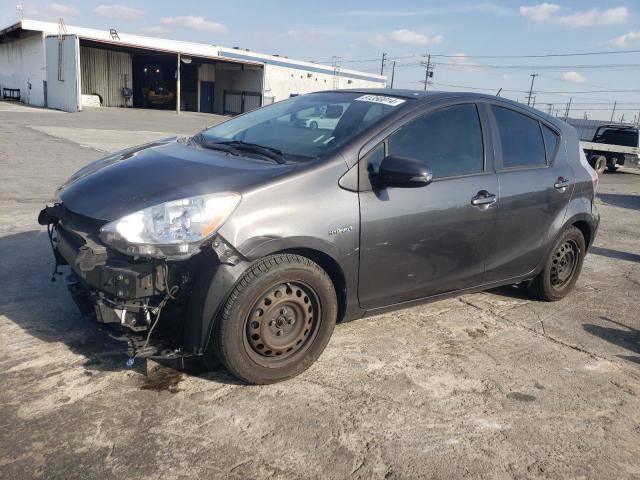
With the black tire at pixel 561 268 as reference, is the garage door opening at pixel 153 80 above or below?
above

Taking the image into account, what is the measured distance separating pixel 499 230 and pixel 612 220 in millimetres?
6756

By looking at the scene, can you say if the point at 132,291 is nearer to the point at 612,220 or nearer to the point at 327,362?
the point at 327,362

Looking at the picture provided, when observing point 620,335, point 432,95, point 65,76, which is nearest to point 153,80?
point 65,76

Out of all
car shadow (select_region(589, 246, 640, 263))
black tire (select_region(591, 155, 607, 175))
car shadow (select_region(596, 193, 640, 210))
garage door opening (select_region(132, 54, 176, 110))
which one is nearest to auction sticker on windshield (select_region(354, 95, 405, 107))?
car shadow (select_region(589, 246, 640, 263))

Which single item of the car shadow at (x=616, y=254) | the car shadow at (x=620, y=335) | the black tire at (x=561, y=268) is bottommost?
the car shadow at (x=620, y=335)

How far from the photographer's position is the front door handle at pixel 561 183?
428 centimetres

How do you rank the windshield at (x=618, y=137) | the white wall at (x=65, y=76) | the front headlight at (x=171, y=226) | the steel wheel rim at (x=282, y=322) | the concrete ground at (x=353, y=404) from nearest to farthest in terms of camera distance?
the concrete ground at (x=353, y=404), the front headlight at (x=171, y=226), the steel wheel rim at (x=282, y=322), the windshield at (x=618, y=137), the white wall at (x=65, y=76)

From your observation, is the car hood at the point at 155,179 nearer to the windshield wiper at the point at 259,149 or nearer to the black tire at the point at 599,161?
the windshield wiper at the point at 259,149

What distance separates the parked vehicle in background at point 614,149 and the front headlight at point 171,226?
746 inches

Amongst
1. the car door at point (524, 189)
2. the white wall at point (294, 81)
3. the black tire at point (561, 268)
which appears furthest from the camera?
the white wall at point (294, 81)

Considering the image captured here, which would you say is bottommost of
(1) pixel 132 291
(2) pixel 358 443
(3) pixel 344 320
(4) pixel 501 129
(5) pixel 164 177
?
(2) pixel 358 443

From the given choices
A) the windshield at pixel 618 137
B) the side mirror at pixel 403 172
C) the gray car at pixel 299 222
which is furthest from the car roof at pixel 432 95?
the windshield at pixel 618 137

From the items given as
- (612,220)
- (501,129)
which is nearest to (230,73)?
(612,220)

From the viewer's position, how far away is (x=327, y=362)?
3311mm
